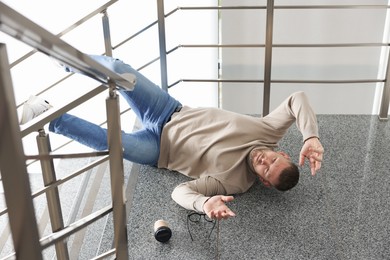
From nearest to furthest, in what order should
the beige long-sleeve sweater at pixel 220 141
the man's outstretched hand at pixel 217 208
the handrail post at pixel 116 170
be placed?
the handrail post at pixel 116 170
the man's outstretched hand at pixel 217 208
the beige long-sleeve sweater at pixel 220 141

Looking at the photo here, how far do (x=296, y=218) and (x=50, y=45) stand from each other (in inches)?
57.9

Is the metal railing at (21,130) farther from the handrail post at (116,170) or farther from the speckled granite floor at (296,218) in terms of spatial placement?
the speckled granite floor at (296,218)

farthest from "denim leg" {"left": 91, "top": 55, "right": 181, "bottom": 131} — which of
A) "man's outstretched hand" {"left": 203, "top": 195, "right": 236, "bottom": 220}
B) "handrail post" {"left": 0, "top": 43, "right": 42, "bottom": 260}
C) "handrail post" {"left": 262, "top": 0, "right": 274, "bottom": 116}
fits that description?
"handrail post" {"left": 0, "top": 43, "right": 42, "bottom": 260}

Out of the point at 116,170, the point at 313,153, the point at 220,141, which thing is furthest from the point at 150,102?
the point at 116,170

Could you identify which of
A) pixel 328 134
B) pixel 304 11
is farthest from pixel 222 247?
pixel 304 11

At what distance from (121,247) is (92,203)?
909 mm

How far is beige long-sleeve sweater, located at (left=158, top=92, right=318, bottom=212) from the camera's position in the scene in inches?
82.6

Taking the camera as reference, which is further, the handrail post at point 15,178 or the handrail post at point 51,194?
the handrail post at point 51,194

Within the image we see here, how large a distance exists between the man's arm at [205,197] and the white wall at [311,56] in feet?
5.12

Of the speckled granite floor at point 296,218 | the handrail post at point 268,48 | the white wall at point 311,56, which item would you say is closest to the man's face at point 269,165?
the speckled granite floor at point 296,218

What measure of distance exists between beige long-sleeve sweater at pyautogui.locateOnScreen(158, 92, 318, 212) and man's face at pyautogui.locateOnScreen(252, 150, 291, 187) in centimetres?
8

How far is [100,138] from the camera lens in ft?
7.32

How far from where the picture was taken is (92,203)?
2.21m

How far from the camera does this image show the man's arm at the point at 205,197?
1766 mm
